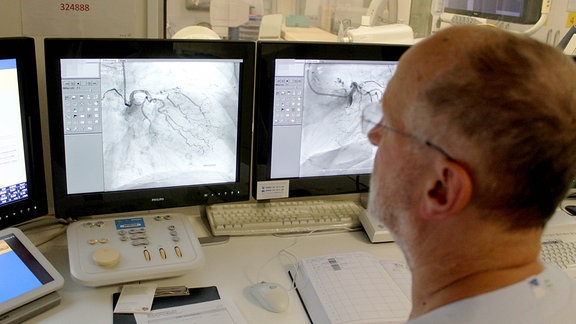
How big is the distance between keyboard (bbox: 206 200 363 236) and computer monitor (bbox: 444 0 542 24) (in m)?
1.41

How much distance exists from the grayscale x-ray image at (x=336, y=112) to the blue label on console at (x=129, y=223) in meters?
0.41

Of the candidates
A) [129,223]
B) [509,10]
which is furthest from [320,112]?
[509,10]

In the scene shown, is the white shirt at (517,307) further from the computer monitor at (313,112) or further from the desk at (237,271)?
the computer monitor at (313,112)

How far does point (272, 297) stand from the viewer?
1.19m

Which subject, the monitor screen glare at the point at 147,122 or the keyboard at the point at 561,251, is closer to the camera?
the monitor screen glare at the point at 147,122

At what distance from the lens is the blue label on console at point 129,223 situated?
4.39 ft

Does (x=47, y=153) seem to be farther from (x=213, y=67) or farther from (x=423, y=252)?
(x=423, y=252)

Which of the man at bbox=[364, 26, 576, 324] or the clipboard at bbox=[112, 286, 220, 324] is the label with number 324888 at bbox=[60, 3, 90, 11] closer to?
the clipboard at bbox=[112, 286, 220, 324]

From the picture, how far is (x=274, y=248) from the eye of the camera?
144 centimetres

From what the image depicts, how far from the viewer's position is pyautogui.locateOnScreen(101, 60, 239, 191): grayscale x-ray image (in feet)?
4.12

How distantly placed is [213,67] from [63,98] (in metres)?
0.32

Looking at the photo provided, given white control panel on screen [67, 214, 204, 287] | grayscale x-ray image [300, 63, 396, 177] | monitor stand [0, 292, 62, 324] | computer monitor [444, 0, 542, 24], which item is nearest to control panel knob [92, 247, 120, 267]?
white control panel on screen [67, 214, 204, 287]

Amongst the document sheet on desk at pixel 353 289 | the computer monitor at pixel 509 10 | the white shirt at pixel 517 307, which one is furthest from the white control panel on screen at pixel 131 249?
the computer monitor at pixel 509 10

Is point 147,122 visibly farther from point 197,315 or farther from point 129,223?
point 197,315
